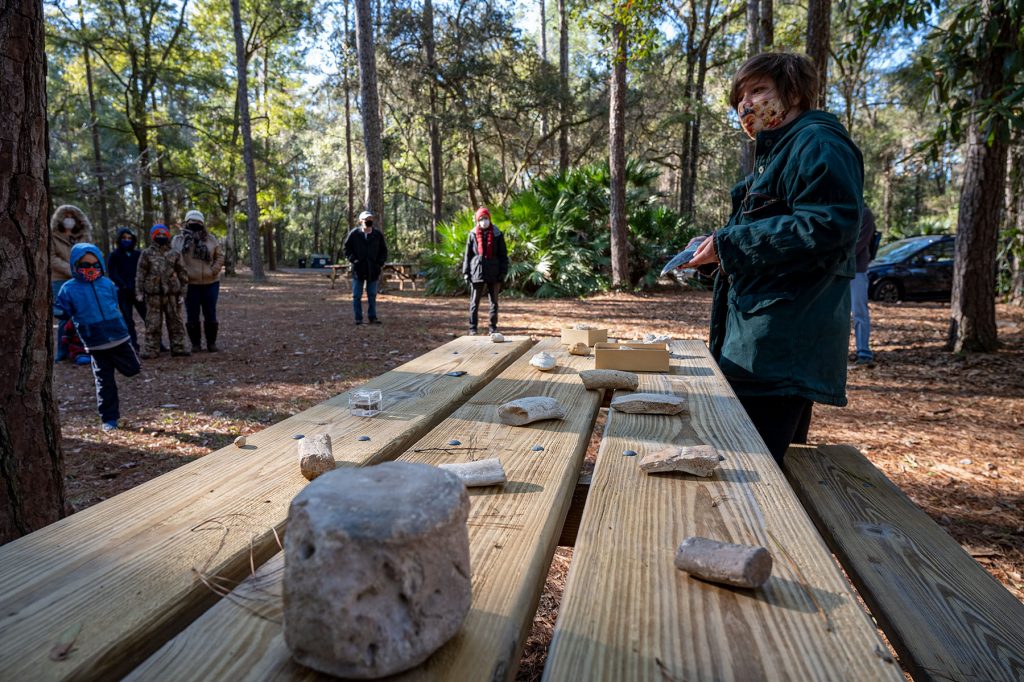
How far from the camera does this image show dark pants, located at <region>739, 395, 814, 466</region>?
7.63 ft

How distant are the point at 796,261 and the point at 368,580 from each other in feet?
5.96

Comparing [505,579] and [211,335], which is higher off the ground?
[505,579]

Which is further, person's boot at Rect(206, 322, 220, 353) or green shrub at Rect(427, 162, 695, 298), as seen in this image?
green shrub at Rect(427, 162, 695, 298)

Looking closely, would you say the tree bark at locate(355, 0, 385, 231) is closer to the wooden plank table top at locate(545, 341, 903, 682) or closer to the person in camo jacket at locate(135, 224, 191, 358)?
the person in camo jacket at locate(135, 224, 191, 358)

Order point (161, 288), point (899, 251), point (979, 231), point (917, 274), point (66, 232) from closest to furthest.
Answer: point (979, 231) → point (66, 232) → point (161, 288) → point (917, 274) → point (899, 251)

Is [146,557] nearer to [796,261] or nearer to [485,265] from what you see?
[796,261]

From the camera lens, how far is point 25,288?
2539 mm

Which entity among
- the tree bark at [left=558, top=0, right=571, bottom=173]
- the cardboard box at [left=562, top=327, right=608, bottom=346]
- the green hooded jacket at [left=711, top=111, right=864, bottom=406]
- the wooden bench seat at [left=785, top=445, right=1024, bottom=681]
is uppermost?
the tree bark at [left=558, top=0, right=571, bottom=173]

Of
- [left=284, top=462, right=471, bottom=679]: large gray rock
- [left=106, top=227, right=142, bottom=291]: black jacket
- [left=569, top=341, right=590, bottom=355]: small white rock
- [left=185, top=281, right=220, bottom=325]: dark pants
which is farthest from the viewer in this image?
[left=185, top=281, right=220, bottom=325]: dark pants

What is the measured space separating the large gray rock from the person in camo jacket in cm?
841

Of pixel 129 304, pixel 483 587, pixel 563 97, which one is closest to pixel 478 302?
pixel 129 304

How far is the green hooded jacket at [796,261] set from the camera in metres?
1.98

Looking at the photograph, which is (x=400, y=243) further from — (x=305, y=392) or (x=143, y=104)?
(x=305, y=392)

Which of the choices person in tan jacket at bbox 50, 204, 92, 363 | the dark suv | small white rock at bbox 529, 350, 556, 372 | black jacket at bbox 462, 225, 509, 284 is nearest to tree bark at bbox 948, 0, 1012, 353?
black jacket at bbox 462, 225, 509, 284
